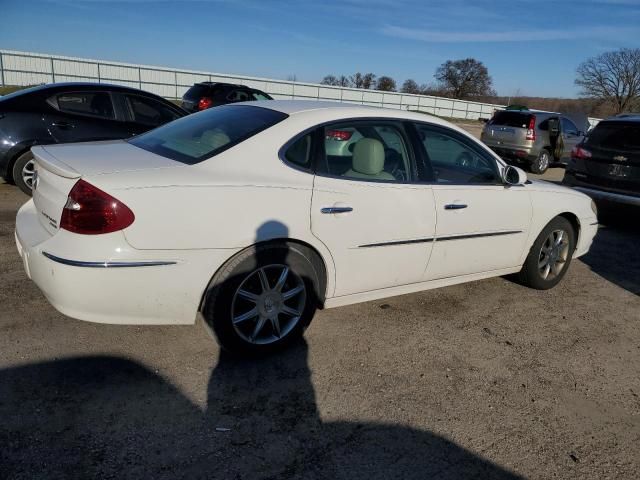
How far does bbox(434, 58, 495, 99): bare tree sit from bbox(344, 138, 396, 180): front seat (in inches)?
3303

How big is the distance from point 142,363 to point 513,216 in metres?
3.04

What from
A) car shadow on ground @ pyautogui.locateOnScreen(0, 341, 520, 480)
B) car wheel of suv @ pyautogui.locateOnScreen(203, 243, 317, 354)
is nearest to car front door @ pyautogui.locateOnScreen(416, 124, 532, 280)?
car wheel of suv @ pyautogui.locateOnScreen(203, 243, 317, 354)

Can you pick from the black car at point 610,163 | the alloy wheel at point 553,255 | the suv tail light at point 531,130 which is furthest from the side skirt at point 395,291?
the suv tail light at point 531,130

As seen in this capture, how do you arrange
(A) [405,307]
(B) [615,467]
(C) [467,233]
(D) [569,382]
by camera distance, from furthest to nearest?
1. (A) [405,307]
2. (C) [467,233]
3. (D) [569,382]
4. (B) [615,467]

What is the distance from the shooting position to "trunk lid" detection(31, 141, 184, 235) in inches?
111

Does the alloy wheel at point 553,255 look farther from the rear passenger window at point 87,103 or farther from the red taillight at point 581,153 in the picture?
the rear passenger window at point 87,103

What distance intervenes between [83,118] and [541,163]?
11535 millimetres

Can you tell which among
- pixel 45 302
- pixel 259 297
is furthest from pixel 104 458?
pixel 45 302

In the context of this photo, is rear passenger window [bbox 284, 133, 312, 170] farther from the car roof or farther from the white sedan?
the car roof

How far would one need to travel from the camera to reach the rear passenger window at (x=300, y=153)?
3.21 meters

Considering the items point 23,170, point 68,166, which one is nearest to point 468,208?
point 68,166

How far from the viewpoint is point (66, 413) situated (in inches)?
102

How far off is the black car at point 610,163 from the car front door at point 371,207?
479 cm

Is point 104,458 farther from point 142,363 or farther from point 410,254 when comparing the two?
point 410,254
